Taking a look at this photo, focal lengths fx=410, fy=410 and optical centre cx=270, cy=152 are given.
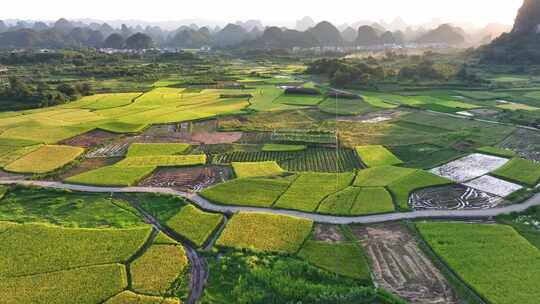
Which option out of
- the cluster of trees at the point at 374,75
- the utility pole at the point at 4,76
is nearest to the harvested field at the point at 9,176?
the utility pole at the point at 4,76

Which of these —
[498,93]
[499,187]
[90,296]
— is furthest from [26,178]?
[498,93]

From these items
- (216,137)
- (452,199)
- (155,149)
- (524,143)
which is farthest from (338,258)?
(524,143)

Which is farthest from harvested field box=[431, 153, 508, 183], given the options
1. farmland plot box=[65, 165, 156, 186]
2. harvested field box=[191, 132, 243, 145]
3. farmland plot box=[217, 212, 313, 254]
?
farmland plot box=[65, 165, 156, 186]

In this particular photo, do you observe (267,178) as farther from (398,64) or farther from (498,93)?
(398,64)

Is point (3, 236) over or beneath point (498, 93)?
beneath

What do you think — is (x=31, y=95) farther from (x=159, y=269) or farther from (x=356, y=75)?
(x=356, y=75)

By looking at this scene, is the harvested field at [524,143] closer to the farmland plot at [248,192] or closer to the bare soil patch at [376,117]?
the bare soil patch at [376,117]
